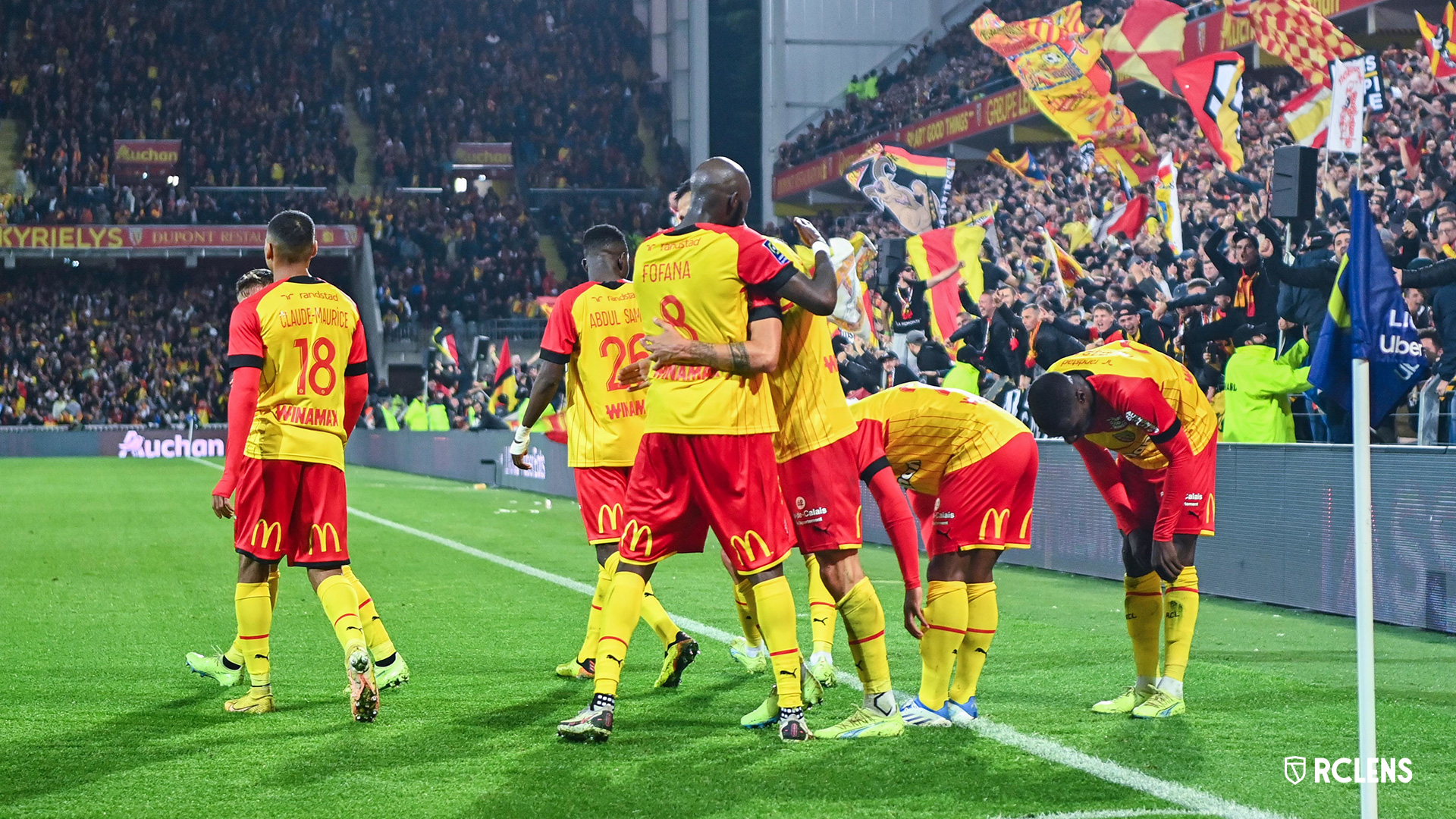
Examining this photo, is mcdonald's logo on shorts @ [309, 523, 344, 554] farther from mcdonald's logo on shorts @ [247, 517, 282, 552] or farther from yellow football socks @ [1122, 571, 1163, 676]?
yellow football socks @ [1122, 571, 1163, 676]

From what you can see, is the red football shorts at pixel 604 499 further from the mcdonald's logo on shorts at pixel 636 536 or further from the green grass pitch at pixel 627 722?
the mcdonald's logo on shorts at pixel 636 536

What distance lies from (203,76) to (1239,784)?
4883cm

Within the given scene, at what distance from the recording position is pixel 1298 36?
15508mm

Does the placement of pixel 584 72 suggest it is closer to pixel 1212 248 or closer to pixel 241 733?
pixel 1212 248

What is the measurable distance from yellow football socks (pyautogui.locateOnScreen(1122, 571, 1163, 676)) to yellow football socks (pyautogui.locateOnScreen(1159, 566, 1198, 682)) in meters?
0.05

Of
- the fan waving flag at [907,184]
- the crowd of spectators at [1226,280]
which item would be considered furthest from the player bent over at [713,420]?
the fan waving flag at [907,184]

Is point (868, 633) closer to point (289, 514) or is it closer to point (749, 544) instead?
point (749, 544)

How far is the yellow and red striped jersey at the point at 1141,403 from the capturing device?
5.76 metres

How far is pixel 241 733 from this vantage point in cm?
573

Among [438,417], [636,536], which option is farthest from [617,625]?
[438,417]

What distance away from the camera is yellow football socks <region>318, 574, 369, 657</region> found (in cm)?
598

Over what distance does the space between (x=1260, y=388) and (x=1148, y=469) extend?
220 inches

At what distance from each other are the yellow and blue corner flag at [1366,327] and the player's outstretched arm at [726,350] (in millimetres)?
1808

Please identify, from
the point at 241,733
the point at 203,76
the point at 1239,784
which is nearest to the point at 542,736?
the point at 241,733
